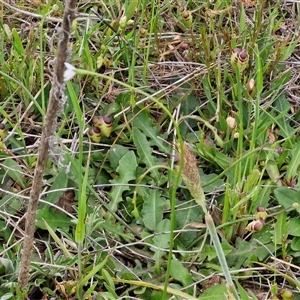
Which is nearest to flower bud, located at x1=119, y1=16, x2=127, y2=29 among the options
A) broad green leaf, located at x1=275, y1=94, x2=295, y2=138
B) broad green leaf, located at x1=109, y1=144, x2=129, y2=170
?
broad green leaf, located at x1=109, y1=144, x2=129, y2=170

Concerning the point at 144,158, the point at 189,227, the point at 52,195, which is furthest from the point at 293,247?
the point at 52,195

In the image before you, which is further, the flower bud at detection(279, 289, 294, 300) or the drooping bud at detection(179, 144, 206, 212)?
the flower bud at detection(279, 289, 294, 300)

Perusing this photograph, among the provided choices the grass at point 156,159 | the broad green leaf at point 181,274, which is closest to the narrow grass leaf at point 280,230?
the grass at point 156,159

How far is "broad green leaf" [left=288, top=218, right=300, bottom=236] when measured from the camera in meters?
1.43

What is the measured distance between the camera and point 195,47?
1979 mm

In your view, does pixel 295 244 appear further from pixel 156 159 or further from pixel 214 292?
pixel 156 159

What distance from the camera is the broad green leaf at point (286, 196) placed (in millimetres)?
1483

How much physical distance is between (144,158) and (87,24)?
2.09ft

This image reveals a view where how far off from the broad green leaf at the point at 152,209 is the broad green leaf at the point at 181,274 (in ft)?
0.49

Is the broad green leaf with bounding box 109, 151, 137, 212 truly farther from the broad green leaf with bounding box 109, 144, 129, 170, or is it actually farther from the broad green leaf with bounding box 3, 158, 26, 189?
the broad green leaf with bounding box 3, 158, 26, 189

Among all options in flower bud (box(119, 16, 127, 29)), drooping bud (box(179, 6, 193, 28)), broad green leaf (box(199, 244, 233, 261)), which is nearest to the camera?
broad green leaf (box(199, 244, 233, 261))

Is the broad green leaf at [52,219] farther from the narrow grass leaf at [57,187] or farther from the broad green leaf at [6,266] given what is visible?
the broad green leaf at [6,266]

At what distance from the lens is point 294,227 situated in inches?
56.9

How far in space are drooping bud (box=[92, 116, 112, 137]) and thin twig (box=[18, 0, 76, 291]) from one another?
0.58 metres
